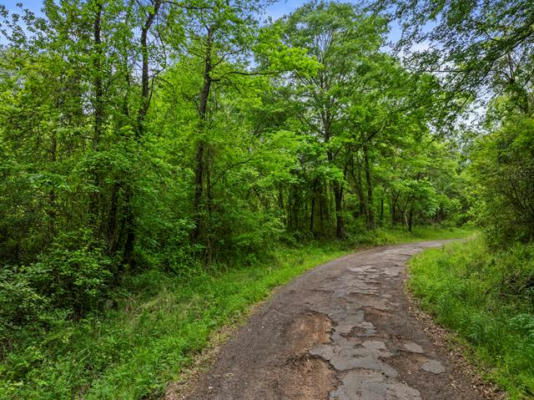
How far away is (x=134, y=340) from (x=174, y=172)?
4634 mm

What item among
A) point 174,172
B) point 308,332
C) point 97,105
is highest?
point 97,105

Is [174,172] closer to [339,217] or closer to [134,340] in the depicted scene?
[134,340]

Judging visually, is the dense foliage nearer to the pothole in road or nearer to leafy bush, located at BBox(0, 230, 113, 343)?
leafy bush, located at BBox(0, 230, 113, 343)

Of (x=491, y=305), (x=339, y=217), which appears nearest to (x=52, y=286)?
(x=491, y=305)

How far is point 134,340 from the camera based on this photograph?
4.52 meters

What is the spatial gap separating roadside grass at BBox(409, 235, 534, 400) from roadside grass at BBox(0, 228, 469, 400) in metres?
3.94

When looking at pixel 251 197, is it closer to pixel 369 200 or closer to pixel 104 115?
pixel 104 115

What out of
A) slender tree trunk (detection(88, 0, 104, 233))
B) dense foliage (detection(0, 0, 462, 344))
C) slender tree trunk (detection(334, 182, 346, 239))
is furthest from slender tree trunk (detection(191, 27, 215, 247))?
slender tree trunk (detection(334, 182, 346, 239))

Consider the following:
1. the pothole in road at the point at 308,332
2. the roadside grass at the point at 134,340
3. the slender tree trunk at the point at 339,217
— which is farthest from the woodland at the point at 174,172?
the slender tree trunk at the point at 339,217

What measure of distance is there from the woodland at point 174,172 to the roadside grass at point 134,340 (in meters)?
0.03

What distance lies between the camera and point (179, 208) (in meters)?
8.46

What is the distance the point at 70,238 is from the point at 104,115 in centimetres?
284

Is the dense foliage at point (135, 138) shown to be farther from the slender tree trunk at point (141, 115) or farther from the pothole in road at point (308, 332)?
the pothole in road at point (308, 332)

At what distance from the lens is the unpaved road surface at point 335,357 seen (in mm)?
3125
